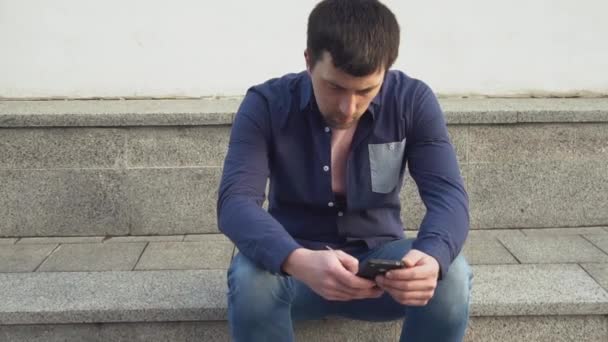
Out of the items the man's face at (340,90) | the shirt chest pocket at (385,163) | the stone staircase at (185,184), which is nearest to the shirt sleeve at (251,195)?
the man's face at (340,90)

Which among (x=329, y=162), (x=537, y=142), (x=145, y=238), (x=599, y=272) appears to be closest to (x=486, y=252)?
(x=599, y=272)

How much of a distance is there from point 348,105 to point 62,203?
2.35 m

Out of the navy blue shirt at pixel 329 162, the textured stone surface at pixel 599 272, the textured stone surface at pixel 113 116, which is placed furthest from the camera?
the textured stone surface at pixel 113 116

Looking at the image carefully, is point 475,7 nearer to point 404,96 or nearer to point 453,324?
point 404,96

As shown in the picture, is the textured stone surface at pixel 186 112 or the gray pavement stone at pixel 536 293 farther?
the textured stone surface at pixel 186 112

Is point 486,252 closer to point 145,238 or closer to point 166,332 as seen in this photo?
point 166,332

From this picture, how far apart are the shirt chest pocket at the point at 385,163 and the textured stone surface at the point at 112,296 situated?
2.91ft

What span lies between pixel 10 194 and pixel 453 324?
2753 millimetres

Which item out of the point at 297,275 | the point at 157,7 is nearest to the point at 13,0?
the point at 157,7

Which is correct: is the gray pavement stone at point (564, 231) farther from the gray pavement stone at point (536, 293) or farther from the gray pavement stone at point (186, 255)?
the gray pavement stone at point (186, 255)

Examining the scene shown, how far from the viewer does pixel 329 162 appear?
2.39 metres

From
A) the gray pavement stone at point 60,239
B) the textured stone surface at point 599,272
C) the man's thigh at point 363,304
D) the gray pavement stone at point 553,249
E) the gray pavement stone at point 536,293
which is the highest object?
the man's thigh at point 363,304

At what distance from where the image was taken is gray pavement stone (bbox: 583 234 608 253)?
367 cm

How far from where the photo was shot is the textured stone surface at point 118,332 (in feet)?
9.33
